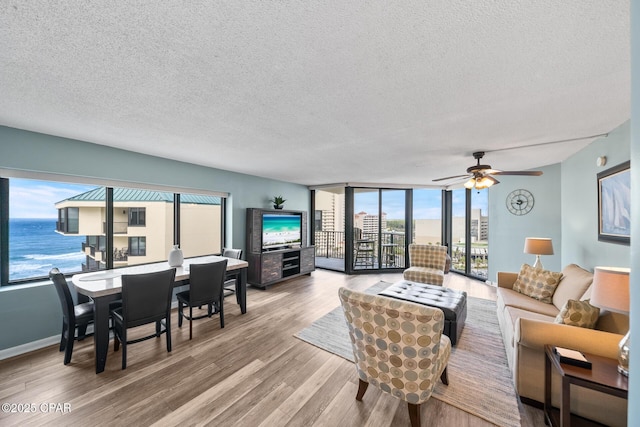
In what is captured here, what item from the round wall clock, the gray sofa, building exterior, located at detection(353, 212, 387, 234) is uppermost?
the round wall clock

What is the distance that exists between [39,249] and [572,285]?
6.06 metres

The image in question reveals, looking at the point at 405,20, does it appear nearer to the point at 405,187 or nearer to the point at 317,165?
the point at 317,165

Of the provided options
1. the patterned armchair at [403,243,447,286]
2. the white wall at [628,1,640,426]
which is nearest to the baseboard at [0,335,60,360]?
the white wall at [628,1,640,426]

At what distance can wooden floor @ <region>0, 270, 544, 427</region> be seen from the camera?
5.73ft

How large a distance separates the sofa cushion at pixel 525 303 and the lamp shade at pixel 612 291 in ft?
4.06

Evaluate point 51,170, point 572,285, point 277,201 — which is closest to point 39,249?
point 51,170

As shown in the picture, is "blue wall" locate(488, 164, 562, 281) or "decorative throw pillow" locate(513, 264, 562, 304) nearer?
"decorative throw pillow" locate(513, 264, 562, 304)

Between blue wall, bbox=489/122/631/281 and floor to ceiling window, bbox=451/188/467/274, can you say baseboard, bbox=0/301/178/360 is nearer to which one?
blue wall, bbox=489/122/631/281

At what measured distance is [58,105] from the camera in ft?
6.48

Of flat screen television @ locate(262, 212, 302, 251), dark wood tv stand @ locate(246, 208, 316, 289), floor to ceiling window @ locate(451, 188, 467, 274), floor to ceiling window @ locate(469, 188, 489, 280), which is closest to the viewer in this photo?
dark wood tv stand @ locate(246, 208, 316, 289)

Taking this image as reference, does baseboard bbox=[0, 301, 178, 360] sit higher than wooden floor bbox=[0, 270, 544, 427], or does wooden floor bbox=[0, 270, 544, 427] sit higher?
baseboard bbox=[0, 301, 178, 360]

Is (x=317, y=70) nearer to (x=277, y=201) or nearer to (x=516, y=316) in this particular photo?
(x=516, y=316)

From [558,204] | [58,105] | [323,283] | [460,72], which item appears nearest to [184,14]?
[460,72]

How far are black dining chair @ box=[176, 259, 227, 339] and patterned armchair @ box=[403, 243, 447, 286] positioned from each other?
3.07 meters
